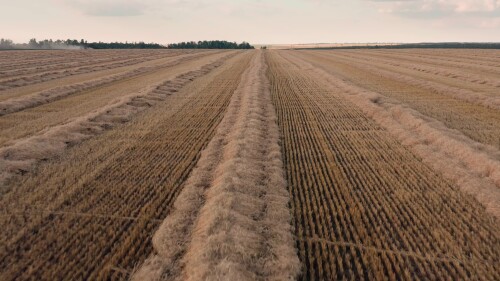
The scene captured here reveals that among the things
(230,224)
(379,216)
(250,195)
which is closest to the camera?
(230,224)

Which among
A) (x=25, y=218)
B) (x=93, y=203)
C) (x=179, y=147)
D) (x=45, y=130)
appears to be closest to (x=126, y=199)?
(x=93, y=203)

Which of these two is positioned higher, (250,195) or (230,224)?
(230,224)

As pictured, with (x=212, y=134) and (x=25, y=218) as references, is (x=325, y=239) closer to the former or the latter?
(x=25, y=218)

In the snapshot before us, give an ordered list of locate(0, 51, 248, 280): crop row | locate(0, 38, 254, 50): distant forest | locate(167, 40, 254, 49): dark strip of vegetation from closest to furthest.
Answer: locate(0, 51, 248, 280): crop row
locate(0, 38, 254, 50): distant forest
locate(167, 40, 254, 49): dark strip of vegetation

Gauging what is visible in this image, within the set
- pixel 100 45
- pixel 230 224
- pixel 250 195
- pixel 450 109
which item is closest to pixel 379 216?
pixel 250 195

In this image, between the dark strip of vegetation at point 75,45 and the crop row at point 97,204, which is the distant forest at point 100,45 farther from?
the crop row at point 97,204

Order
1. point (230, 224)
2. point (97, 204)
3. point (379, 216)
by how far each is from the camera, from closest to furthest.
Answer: point (230, 224) → point (379, 216) → point (97, 204)

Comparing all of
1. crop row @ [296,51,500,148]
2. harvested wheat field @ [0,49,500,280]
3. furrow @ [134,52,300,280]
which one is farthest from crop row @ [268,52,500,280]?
crop row @ [296,51,500,148]

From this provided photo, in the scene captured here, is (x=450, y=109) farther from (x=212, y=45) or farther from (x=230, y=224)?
(x=212, y=45)

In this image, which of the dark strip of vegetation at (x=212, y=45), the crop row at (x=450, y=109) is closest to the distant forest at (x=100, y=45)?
the dark strip of vegetation at (x=212, y=45)

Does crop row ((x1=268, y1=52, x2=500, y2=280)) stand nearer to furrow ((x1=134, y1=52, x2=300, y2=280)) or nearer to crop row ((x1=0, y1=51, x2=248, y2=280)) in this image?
furrow ((x1=134, y1=52, x2=300, y2=280))
